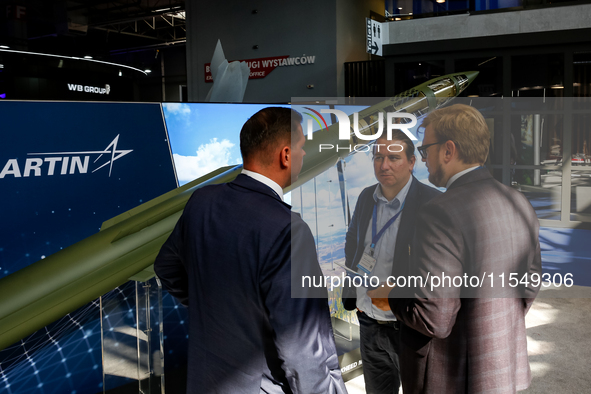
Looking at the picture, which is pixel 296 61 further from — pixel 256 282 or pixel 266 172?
pixel 256 282

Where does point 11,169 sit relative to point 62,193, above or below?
above

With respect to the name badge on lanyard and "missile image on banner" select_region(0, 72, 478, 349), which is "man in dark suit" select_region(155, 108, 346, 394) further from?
"missile image on banner" select_region(0, 72, 478, 349)

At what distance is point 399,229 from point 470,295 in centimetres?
40

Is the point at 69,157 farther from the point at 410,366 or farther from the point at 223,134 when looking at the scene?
the point at 410,366

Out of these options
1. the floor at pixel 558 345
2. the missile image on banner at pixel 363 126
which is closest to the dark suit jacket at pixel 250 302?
the missile image on banner at pixel 363 126

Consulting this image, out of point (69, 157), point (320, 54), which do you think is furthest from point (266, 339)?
point (320, 54)

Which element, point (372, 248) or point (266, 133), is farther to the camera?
point (372, 248)

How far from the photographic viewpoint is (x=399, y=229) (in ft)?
5.92

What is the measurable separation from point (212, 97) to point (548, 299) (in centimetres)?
403

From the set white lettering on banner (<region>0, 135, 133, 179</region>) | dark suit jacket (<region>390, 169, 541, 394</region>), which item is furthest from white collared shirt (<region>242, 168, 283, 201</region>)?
white lettering on banner (<region>0, 135, 133, 179</region>)

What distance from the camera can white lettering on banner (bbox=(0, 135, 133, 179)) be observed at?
2176mm

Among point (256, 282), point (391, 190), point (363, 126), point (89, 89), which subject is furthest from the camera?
point (89, 89)

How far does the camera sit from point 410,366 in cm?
161

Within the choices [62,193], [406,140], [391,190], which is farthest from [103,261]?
[406,140]
